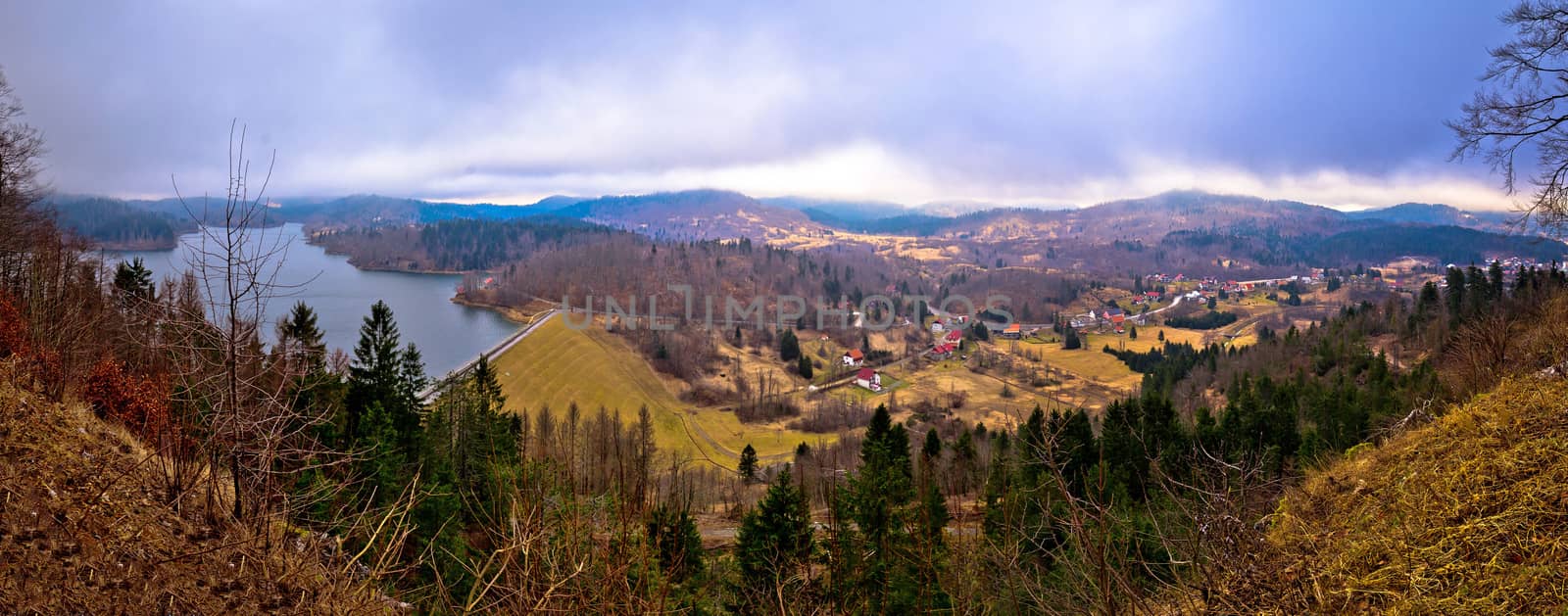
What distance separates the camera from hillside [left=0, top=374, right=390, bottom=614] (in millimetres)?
3162

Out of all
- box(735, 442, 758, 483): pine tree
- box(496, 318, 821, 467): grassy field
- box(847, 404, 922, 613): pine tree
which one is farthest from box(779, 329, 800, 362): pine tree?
box(847, 404, 922, 613): pine tree

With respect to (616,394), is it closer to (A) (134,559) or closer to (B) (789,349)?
(B) (789,349)

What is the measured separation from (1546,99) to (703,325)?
7669 cm

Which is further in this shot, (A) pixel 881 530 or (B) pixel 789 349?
(B) pixel 789 349

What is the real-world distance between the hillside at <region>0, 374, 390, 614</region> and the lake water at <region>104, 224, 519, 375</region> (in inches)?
1630

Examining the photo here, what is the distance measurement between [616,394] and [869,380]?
23.5 m

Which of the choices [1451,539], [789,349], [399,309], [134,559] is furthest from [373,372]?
[399,309]

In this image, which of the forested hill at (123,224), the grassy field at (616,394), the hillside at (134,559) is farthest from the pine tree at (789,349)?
the hillside at (134,559)

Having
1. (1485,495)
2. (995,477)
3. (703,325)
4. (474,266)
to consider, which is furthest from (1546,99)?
(474,266)

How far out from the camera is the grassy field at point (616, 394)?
44.5 m

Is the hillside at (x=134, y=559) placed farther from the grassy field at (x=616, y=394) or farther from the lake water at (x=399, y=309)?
the lake water at (x=399, y=309)

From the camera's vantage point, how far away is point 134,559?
3.46m

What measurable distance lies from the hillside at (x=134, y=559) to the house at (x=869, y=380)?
188 ft

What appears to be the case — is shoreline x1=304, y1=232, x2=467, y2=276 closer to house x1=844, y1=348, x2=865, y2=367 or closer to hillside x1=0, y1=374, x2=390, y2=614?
house x1=844, y1=348, x2=865, y2=367
